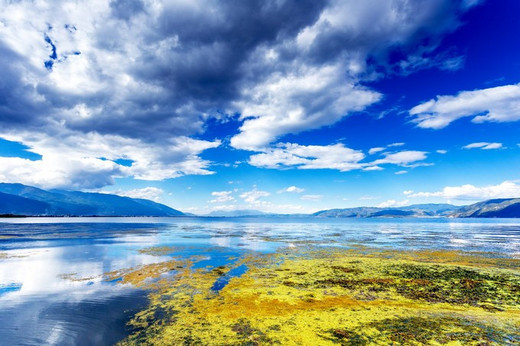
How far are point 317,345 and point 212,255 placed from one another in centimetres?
3796

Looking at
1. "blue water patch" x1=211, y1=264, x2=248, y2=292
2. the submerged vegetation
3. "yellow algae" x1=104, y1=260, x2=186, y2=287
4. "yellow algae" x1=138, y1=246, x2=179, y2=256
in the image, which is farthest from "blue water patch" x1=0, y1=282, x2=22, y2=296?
"yellow algae" x1=138, y1=246, x2=179, y2=256

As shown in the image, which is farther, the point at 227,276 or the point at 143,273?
the point at 143,273

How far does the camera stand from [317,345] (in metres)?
14.8

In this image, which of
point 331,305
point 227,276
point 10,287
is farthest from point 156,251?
point 331,305

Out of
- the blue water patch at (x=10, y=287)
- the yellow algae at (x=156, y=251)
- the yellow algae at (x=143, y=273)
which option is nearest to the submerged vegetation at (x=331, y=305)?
the yellow algae at (x=143, y=273)

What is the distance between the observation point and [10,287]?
27.3 meters

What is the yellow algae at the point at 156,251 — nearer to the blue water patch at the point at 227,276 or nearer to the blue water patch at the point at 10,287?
the blue water patch at the point at 227,276

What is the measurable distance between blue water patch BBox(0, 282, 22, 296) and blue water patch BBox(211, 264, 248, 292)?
21.0 metres

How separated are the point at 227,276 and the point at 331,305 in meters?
15.4

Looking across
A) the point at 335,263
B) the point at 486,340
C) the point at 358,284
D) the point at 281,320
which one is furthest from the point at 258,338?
the point at 335,263

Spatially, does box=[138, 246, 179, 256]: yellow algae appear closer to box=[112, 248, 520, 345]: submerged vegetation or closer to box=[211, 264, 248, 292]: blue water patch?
box=[112, 248, 520, 345]: submerged vegetation

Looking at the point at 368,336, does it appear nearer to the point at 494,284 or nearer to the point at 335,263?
the point at 494,284

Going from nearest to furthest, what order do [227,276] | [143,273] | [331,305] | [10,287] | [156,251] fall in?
[331,305] → [10,287] → [227,276] → [143,273] → [156,251]

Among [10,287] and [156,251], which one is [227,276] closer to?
[10,287]
